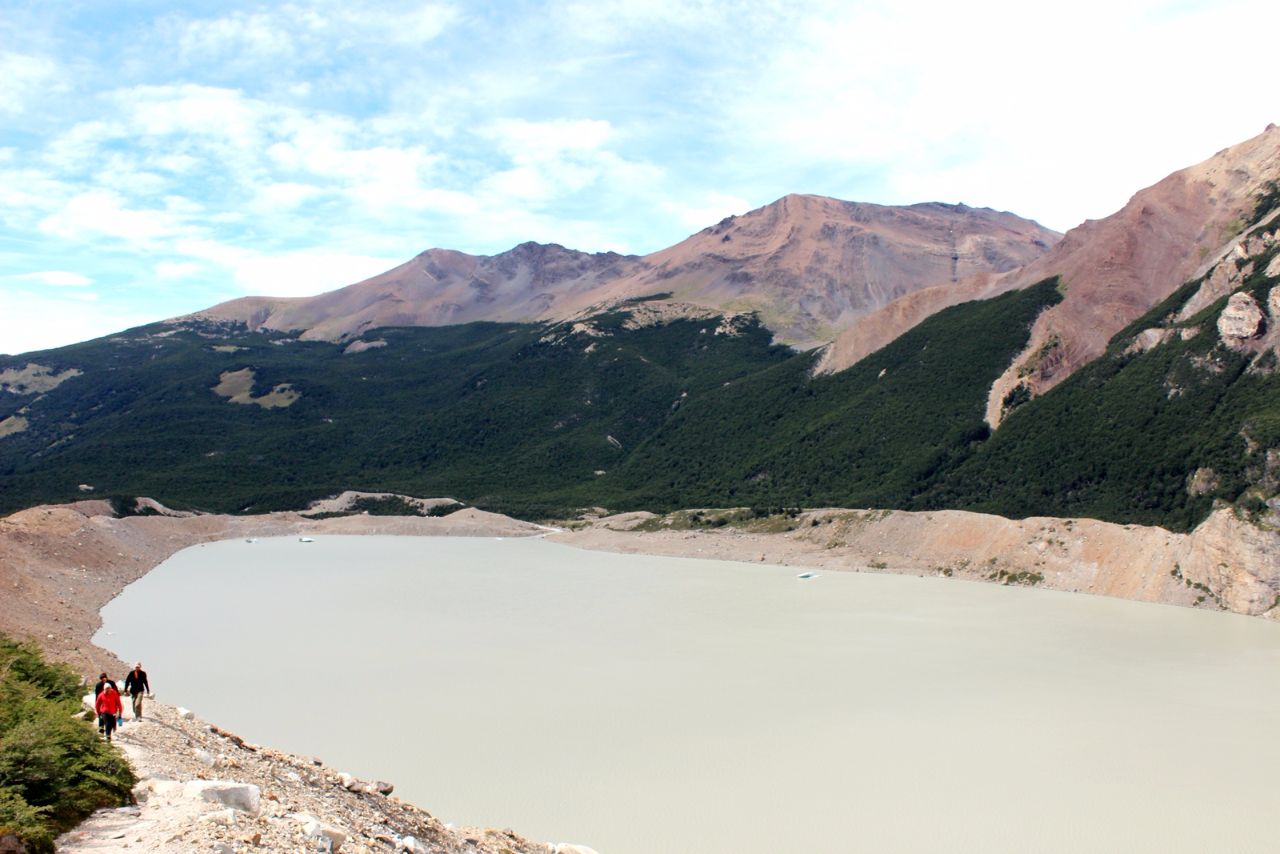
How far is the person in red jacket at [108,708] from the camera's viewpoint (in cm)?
1409

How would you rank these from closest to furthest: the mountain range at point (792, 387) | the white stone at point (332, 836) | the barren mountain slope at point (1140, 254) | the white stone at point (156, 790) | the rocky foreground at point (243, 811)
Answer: the rocky foreground at point (243, 811) < the white stone at point (332, 836) < the white stone at point (156, 790) < the mountain range at point (792, 387) < the barren mountain slope at point (1140, 254)

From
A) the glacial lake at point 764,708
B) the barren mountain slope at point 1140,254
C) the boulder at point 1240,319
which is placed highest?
the barren mountain slope at point 1140,254

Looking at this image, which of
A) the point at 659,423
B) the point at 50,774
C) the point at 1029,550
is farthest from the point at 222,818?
the point at 659,423

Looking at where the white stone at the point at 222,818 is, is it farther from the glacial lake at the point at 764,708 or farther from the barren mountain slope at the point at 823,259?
the barren mountain slope at the point at 823,259

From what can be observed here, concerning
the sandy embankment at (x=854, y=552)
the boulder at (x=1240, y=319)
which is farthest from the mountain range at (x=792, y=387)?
the sandy embankment at (x=854, y=552)

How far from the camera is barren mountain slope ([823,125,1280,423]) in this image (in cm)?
7806

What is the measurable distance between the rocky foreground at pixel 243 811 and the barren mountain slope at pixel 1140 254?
70.9 m

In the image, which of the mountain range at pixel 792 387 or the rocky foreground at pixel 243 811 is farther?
the mountain range at pixel 792 387

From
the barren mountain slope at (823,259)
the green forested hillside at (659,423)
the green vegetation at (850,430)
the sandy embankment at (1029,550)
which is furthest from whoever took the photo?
the barren mountain slope at (823,259)

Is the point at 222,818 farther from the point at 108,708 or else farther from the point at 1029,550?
the point at 1029,550

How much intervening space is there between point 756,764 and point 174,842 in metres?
14.0

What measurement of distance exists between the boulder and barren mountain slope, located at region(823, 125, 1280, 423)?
16.1 meters

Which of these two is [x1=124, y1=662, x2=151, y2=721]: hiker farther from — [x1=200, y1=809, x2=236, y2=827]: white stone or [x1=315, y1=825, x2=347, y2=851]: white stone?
[x1=315, y1=825, x2=347, y2=851]: white stone

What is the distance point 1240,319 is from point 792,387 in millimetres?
53148
